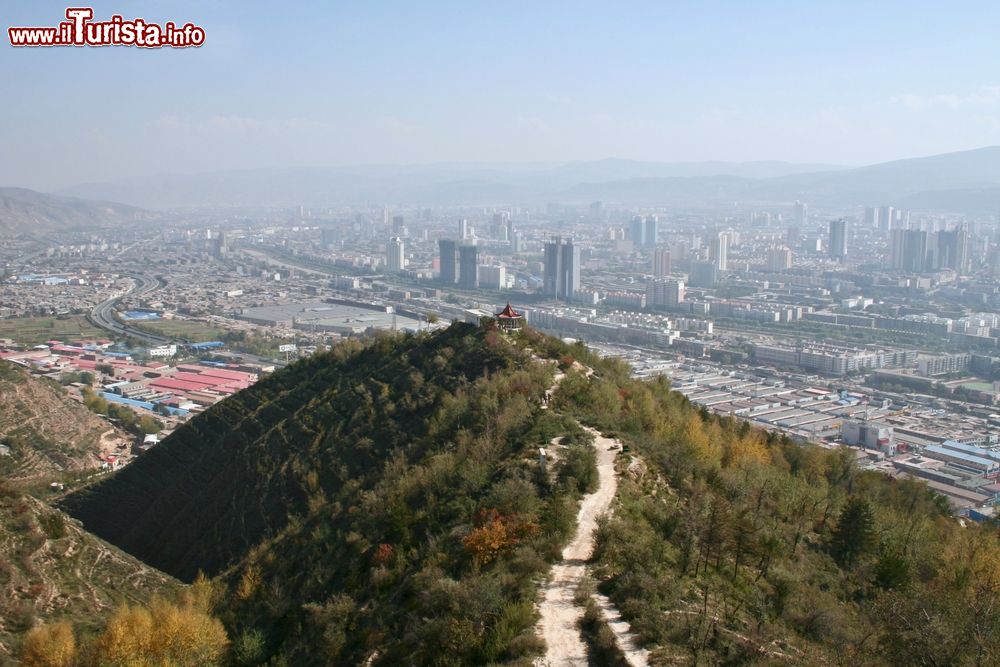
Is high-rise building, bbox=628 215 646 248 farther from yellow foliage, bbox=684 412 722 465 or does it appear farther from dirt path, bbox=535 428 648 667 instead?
dirt path, bbox=535 428 648 667

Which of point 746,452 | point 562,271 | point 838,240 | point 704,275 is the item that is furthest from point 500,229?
point 746,452

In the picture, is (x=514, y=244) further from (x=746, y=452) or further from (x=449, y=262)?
(x=746, y=452)

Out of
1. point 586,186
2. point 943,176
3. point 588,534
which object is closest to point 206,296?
point 588,534

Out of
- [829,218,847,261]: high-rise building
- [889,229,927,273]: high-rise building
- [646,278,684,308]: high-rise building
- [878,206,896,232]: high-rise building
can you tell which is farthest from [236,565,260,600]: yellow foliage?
[878,206,896,232]: high-rise building

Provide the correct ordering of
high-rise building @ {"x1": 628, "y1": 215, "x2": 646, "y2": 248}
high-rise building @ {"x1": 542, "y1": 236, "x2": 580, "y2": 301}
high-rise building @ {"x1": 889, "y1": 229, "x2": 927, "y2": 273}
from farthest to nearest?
high-rise building @ {"x1": 628, "y1": 215, "x2": 646, "y2": 248}
high-rise building @ {"x1": 889, "y1": 229, "x2": 927, "y2": 273}
high-rise building @ {"x1": 542, "y1": 236, "x2": 580, "y2": 301}

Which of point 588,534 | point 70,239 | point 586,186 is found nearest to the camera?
point 588,534

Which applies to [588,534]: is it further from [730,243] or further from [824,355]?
[730,243]
